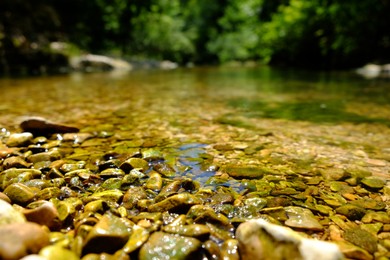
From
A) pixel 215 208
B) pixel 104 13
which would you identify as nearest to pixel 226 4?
pixel 104 13

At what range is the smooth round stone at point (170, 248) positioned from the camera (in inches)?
54.6

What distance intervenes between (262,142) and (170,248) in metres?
2.01

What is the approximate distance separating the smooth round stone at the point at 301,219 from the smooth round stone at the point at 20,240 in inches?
51.7

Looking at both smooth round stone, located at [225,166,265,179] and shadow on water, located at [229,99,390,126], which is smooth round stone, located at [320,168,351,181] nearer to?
smooth round stone, located at [225,166,265,179]

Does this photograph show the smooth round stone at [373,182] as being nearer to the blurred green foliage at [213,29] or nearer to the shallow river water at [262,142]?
A: the shallow river water at [262,142]

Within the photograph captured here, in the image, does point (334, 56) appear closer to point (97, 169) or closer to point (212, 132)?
point (212, 132)

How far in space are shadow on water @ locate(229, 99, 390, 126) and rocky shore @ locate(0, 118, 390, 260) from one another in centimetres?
176

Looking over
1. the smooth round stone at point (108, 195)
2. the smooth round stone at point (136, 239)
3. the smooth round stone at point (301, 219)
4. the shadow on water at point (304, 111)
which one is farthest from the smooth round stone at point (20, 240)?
the shadow on water at point (304, 111)

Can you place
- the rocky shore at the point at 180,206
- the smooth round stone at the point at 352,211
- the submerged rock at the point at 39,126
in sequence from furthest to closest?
the submerged rock at the point at 39,126, the smooth round stone at the point at 352,211, the rocky shore at the point at 180,206

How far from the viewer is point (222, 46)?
3438 centimetres

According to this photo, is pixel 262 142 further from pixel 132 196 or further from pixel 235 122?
pixel 132 196

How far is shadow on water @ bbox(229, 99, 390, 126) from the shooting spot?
432 cm

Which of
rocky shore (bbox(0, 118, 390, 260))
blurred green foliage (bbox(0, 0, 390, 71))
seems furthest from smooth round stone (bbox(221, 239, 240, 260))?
blurred green foliage (bbox(0, 0, 390, 71))

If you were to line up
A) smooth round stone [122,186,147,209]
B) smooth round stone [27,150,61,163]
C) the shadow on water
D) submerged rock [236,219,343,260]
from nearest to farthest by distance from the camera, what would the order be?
submerged rock [236,219,343,260], smooth round stone [122,186,147,209], smooth round stone [27,150,61,163], the shadow on water
